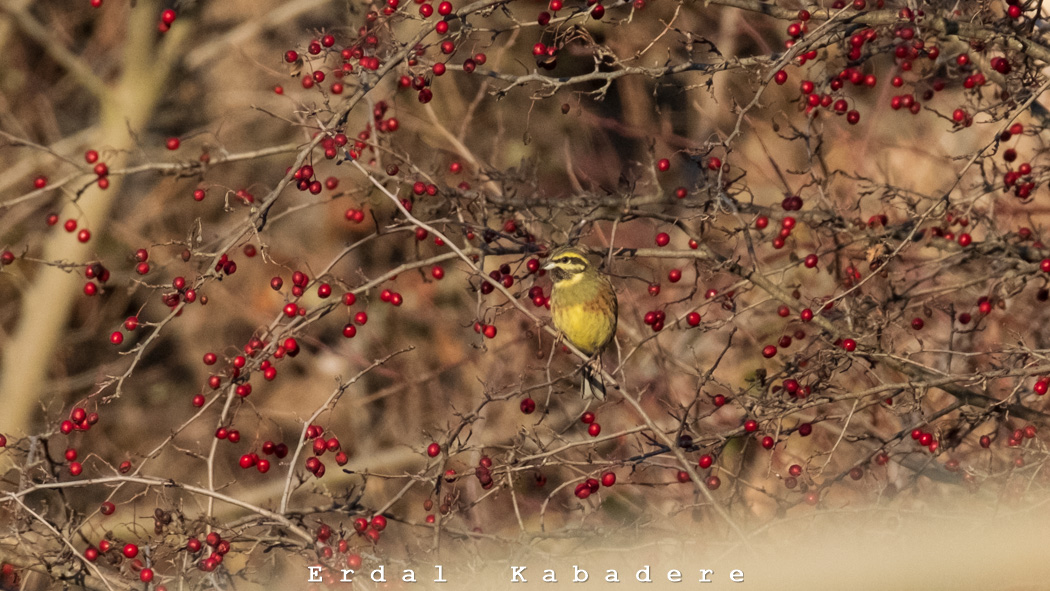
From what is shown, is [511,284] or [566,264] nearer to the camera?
[511,284]

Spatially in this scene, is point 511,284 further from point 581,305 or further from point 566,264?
point 581,305

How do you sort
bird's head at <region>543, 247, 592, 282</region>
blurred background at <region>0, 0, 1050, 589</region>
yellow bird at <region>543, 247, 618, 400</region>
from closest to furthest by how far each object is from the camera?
blurred background at <region>0, 0, 1050, 589</region>
bird's head at <region>543, 247, 592, 282</region>
yellow bird at <region>543, 247, 618, 400</region>

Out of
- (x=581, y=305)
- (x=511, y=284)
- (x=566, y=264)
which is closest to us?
(x=511, y=284)

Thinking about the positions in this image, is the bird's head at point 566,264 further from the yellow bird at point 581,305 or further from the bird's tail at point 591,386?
the bird's tail at point 591,386

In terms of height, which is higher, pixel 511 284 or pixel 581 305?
pixel 581 305

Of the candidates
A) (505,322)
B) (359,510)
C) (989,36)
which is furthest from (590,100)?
(359,510)

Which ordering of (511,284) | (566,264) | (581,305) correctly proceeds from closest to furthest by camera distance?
(511,284)
(566,264)
(581,305)

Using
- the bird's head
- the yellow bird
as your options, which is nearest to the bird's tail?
the yellow bird

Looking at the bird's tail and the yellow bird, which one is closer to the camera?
the bird's tail

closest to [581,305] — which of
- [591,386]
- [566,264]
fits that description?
[566,264]

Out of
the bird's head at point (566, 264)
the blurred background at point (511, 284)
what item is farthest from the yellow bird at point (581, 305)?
the blurred background at point (511, 284)

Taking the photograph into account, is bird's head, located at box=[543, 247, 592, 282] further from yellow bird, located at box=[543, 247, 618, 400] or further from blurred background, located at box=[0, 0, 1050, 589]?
blurred background, located at box=[0, 0, 1050, 589]

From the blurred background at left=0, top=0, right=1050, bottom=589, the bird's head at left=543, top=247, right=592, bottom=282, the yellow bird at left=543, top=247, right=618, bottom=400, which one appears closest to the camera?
the blurred background at left=0, top=0, right=1050, bottom=589

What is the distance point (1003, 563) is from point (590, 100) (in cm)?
770
